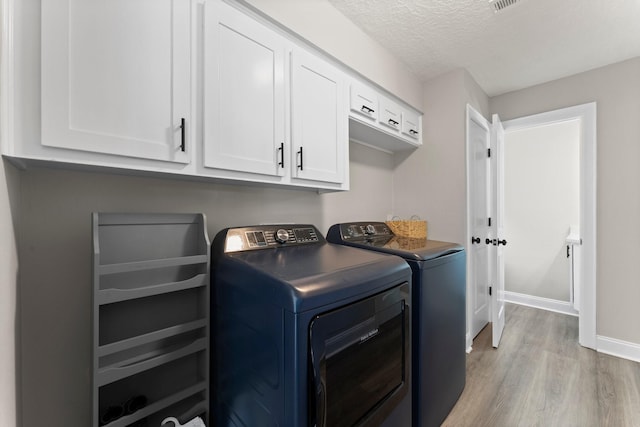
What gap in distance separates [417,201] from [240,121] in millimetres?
2010

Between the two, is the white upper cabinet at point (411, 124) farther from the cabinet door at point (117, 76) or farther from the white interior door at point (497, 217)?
the cabinet door at point (117, 76)

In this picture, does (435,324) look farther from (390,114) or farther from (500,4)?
(500,4)

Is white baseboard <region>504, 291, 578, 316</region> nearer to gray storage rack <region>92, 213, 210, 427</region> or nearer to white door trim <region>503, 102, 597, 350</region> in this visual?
white door trim <region>503, 102, 597, 350</region>

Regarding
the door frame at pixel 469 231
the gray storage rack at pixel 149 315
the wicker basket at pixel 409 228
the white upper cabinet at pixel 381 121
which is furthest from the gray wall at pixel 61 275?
the door frame at pixel 469 231

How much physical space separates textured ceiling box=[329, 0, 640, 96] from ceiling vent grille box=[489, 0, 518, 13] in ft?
0.09

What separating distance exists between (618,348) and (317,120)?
3425 millimetres

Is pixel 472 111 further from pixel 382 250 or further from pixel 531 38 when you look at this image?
pixel 382 250

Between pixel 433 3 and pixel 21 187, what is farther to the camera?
pixel 433 3

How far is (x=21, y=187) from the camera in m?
0.96

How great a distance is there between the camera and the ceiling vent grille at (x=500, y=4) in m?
1.70

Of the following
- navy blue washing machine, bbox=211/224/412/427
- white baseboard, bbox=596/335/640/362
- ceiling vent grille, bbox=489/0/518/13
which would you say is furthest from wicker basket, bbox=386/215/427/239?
white baseboard, bbox=596/335/640/362

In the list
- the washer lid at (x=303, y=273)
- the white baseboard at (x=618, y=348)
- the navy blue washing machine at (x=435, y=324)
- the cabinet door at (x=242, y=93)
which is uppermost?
the cabinet door at (x=242, y=93)

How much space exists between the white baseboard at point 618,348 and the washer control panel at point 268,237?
2.98 meters

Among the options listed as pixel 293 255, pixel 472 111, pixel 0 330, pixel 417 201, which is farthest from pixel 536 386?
pixel 0 330
